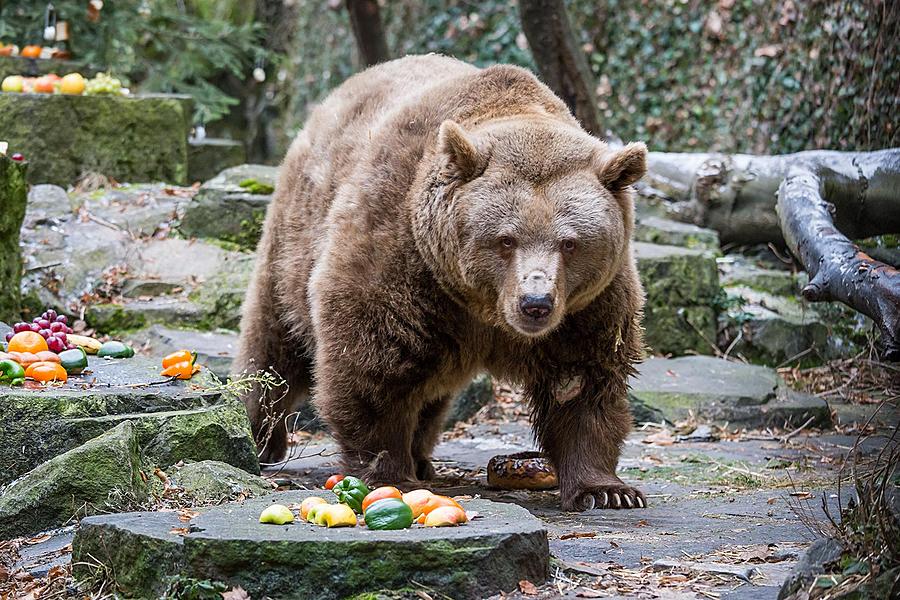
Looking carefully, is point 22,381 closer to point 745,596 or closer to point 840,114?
point 745,596

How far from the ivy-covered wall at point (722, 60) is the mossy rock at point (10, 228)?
6.81 m

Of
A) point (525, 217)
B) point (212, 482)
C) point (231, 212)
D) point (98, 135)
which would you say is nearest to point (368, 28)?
point (98, 135)

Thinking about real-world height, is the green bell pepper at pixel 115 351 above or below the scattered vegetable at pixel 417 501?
above

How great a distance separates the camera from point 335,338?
18.8ft

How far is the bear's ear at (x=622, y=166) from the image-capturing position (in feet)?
17.5

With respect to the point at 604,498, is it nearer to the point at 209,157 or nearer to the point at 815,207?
the point at 815,207

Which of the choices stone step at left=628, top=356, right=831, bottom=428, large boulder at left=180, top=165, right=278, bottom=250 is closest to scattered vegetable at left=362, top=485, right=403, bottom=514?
stone step at left=628, top=356, right=831, bottom=428

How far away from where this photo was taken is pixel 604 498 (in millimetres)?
5633

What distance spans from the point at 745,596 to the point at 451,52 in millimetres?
13288

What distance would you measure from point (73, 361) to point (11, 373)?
42 cm

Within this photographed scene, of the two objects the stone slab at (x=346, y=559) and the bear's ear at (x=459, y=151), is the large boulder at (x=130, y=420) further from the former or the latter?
the bear's ear at (x=459, y=151)

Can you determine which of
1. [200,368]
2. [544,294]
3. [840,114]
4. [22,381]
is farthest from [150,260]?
[840,114]

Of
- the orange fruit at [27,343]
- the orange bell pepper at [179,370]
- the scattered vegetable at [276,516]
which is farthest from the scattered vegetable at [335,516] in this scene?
the orange fruit at [27,343]

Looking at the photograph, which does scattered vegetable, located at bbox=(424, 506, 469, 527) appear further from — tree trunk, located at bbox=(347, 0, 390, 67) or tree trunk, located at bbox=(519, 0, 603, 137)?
tree trunk, located at bbox=(347, 0, 390, 67)
